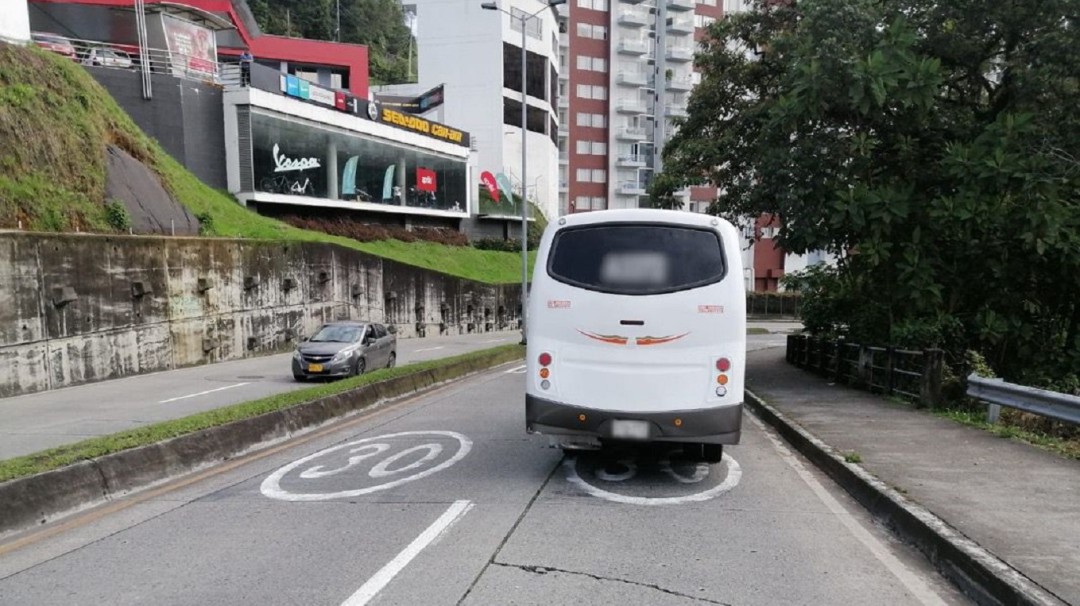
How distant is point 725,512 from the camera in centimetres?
629

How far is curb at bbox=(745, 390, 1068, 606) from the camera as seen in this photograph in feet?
14.4

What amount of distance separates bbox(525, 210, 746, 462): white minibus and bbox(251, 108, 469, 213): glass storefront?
29920 mm

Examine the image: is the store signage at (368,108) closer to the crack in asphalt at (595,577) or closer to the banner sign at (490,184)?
the banner sign at (490,184)

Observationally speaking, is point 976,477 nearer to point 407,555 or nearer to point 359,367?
point 407,555

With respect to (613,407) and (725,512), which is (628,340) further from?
(725,512)

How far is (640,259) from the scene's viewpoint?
23.6ft

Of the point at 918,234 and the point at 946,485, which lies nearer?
the point at 946,485

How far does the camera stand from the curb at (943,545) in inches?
172

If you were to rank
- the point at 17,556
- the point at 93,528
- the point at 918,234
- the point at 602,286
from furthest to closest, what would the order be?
the point at 918,234
the point at 602,286
the point at 93,528
the point at 17,556

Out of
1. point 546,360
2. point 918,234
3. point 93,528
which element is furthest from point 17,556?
point 918,234

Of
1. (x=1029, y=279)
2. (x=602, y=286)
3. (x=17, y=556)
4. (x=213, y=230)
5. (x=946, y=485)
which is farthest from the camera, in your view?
(x=213, y=230)

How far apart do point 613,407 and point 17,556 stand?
4974 millimetres

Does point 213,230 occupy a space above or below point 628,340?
above

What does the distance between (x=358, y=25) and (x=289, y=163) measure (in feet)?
178
